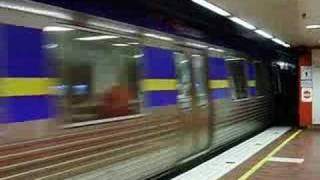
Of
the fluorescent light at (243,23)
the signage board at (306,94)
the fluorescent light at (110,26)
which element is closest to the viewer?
the fluorescent light at (110,26)

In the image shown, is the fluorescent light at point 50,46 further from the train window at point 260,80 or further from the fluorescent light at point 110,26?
the train window at point 260,80

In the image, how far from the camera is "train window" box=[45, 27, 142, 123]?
167 inches

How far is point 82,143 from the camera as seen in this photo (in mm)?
4496

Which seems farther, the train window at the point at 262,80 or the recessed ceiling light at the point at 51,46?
the train window at the point at 262,80

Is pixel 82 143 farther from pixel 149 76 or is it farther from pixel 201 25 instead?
pixel 201 25

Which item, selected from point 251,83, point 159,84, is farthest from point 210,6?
point 251,83

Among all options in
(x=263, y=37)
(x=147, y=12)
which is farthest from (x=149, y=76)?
(x=263, y=37)

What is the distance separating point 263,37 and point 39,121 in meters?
10.2

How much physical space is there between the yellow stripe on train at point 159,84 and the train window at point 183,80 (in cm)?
27

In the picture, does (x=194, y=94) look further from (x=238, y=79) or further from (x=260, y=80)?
(x=260, y=80)

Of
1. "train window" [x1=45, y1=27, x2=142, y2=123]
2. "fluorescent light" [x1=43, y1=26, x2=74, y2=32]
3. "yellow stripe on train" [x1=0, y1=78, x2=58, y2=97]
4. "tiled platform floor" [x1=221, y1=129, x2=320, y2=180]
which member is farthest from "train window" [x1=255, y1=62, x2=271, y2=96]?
"yellow stripe on train" [x1=0, y1=78, x2=58, y2=97]

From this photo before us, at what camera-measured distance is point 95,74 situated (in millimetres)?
4805

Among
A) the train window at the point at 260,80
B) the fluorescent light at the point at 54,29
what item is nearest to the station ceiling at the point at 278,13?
the train window at the point at 260,80

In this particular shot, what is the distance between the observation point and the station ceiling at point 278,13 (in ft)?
24.1
